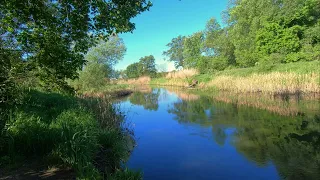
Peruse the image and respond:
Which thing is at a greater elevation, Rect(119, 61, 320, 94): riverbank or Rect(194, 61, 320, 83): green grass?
Rect(194, 61, 320, 83): green grass

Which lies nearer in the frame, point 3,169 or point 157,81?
point 3,169

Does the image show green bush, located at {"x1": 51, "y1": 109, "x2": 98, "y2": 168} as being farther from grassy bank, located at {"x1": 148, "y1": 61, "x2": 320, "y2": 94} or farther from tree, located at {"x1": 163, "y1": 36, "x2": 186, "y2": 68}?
tree, located at {"x1": 163, "y1": 36, "x2": 186, "y2": 68}

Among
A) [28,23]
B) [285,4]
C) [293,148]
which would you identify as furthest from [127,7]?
[285,4]

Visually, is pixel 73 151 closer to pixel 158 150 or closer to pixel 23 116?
pixel 23 116

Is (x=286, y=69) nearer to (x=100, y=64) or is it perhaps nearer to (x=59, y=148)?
(x=100, y=64)

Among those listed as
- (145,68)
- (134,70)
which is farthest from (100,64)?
(134,70)

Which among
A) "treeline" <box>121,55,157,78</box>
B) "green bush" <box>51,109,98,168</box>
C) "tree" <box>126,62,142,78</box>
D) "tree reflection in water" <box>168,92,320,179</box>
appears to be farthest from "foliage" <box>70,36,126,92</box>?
"tree" <box>126,62,142,78</box>

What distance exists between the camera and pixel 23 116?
21.2ft

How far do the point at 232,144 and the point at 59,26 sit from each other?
5873 mm

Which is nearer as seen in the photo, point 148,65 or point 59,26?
point 59,26

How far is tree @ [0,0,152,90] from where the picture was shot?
464 centimetres

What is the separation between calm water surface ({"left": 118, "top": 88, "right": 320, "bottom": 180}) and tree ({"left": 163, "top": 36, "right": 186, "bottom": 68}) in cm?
4699

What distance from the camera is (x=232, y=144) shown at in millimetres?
7816

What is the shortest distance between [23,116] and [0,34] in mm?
2276
